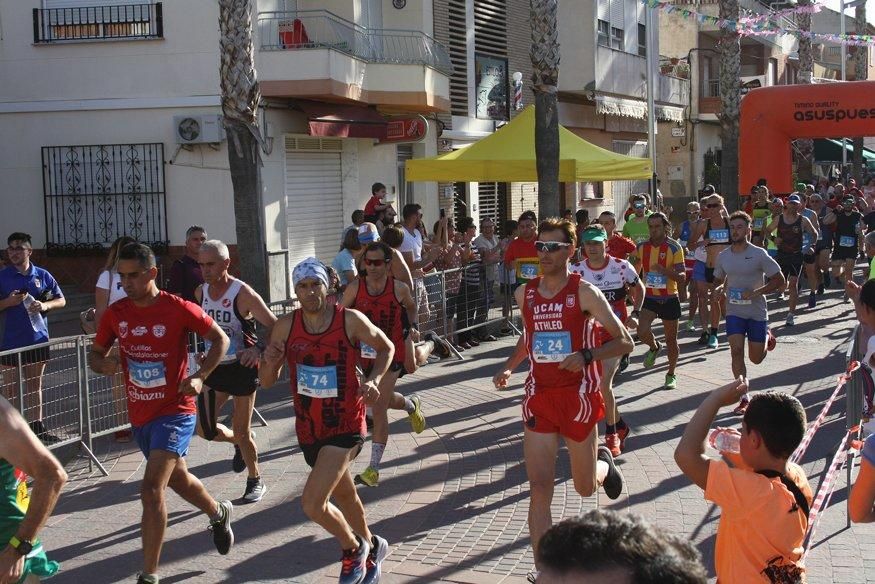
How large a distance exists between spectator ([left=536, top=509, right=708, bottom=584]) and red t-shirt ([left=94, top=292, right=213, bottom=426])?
4516mm

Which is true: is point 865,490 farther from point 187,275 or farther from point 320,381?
point 187,275

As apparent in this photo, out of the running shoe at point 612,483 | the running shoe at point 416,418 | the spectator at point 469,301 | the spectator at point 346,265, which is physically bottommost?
the running shoe at point 612,483

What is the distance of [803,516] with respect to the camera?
3770 millimetres

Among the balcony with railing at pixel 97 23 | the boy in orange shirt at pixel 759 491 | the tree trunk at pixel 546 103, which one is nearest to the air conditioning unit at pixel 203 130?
the balcony with railing at pixel 97 23

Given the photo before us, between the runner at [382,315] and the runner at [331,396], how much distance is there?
1885mm

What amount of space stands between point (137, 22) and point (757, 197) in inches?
438

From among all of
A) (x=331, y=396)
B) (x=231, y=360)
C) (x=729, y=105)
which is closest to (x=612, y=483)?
(x=331, y=396)

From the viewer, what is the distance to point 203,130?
57.2 feet

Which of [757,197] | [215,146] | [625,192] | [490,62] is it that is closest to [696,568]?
[215,146]

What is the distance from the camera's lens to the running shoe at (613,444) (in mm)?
8688

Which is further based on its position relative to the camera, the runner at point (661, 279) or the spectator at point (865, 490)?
the runner at point (661, 279)

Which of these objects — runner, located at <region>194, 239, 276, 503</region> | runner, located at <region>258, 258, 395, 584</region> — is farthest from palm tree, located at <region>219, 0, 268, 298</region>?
runner, located at <region>258, 258, 395, 584</region>

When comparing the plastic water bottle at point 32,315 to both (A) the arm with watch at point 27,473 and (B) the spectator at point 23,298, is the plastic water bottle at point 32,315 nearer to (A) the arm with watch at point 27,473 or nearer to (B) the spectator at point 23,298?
(B) the spectator at point 23,298

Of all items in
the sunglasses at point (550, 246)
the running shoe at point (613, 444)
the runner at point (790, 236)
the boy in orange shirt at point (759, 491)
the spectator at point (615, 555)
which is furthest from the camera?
the runner at point (790, 236)
